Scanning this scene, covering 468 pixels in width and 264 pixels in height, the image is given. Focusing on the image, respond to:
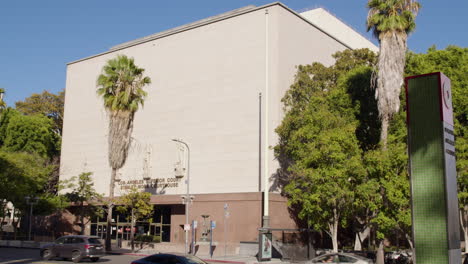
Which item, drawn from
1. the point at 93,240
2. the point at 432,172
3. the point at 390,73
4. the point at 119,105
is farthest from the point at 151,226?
the point at 432,172

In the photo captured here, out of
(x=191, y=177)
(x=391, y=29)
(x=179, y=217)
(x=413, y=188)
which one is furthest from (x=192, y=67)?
(x=413, y=188)

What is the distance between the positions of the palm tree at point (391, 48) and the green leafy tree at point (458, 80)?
3.41m

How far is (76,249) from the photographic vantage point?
2908cm

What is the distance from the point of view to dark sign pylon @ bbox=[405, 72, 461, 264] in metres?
16.3

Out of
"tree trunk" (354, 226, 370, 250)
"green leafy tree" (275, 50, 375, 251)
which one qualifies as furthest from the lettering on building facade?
"tree trunk" (354, 226, 370, 250)

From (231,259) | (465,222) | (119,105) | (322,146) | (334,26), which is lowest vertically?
(231,259)

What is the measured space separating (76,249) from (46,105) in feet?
191

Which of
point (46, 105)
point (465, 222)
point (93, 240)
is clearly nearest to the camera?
point (93, 240)

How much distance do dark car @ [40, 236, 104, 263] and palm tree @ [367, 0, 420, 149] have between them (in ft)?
63.4

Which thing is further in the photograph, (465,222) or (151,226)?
(151,226)

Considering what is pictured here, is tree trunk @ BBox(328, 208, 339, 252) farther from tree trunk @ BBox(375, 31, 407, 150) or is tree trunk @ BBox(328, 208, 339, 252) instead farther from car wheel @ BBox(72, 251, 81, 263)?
car wheel @ BBox(72, 251, 81, 263)

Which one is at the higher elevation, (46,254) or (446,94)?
(446,94)

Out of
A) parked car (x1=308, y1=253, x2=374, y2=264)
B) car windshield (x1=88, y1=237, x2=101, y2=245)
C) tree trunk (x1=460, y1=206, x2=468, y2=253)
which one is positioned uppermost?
tree trunk (x1=460, y1=206, x2=468, y2=253)

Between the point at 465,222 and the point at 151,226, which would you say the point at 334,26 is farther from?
the point at 151,226
